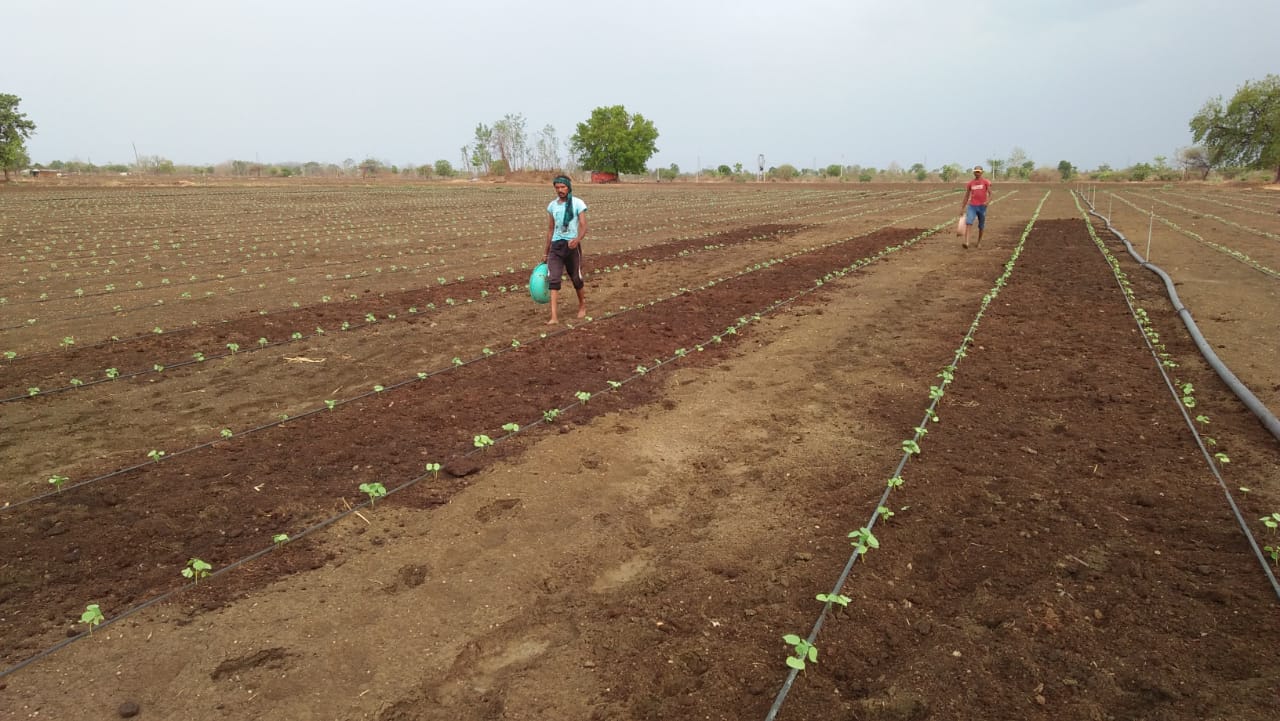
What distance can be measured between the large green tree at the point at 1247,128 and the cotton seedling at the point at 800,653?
69566 millimetres

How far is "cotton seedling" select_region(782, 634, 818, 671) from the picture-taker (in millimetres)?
2689

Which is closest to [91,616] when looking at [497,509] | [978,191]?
[497,509]

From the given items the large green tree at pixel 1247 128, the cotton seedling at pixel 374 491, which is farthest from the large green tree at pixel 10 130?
the large green tree at pixel 1247 128

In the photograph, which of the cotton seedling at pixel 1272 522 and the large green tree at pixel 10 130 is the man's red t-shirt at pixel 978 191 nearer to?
the cotton seedling at pixel 1272 522

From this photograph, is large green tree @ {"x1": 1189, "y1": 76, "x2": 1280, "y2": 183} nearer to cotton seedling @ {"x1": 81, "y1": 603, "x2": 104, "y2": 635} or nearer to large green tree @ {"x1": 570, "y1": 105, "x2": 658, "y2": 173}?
large green tree @ {"x1": 570, "y1": 105, "x2": 658, "y2": 173}

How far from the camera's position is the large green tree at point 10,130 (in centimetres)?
4603

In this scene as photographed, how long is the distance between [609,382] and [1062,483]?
12.4ft

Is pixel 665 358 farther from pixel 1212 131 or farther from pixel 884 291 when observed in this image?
pixel 1212 131

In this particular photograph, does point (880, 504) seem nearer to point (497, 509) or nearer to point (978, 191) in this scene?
point (497, 509)

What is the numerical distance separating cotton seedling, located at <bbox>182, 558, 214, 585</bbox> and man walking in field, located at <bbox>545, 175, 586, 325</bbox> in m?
5.03

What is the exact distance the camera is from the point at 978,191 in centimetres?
1348

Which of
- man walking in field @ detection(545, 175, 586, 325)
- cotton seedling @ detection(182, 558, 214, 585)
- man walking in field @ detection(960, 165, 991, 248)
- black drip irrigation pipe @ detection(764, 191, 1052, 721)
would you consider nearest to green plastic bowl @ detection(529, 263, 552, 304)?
man walking in field @ detection(545, 175, 586, 325)

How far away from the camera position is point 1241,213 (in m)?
23.9

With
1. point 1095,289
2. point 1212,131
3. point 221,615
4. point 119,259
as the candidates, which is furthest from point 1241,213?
point 1212,131
